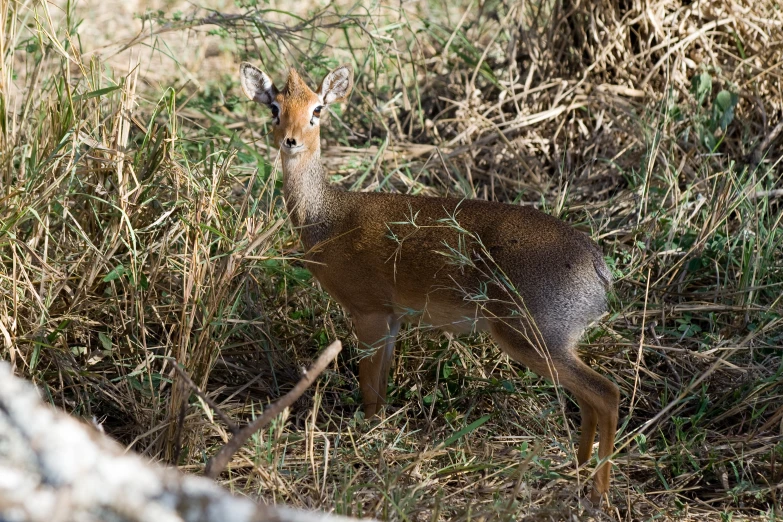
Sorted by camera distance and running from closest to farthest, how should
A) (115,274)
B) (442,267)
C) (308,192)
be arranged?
(115,274) → (442,267) → (308,192)

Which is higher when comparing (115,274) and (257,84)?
(257,84)

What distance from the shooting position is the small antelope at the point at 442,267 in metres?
3.48

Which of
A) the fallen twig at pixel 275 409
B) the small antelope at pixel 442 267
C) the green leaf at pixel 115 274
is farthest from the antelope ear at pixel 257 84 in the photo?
the fallen twig at pixel 275 409

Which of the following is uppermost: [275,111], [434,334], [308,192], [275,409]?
[275,111]

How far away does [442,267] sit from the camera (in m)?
3.77

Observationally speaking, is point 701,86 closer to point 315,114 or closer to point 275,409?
point 315,114

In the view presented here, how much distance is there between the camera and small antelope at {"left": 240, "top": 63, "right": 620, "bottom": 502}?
3.48m

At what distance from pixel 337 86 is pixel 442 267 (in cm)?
109

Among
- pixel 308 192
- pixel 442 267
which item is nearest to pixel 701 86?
pixel 442 267

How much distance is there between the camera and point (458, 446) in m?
3.60

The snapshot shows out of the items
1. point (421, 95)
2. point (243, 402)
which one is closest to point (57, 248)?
point (243, 402)

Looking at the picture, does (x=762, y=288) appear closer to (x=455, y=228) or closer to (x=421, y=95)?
(x=455, y=228)

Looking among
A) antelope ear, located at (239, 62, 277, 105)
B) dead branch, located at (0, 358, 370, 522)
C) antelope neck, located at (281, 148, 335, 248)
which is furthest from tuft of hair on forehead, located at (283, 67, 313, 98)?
dead branch, located at (0, 358, 370, 522)

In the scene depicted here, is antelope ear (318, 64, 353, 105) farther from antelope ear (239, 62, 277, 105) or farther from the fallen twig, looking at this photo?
the fallen twig
